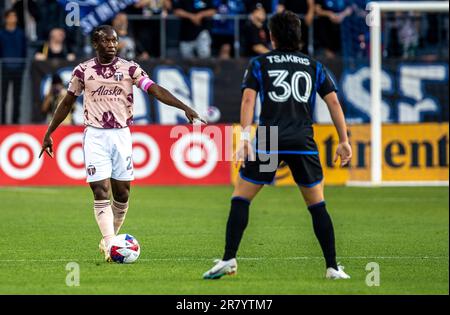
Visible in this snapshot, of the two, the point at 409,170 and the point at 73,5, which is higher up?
the point at 73,5

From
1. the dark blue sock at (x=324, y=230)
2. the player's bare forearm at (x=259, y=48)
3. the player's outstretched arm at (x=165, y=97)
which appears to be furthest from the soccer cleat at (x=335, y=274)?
the player's bare forearm at (x=259, y=48)

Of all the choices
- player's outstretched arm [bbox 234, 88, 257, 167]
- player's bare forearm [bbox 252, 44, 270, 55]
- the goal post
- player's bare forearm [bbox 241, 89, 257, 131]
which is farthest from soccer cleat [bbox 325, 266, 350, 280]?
player's bare forearm [bbox 252, 44, 270, 55]

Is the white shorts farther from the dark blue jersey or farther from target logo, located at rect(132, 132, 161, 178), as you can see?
target logo, located at rect(132, 132, 161, 178)

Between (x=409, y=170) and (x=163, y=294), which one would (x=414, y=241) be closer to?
(x=163, y=294)

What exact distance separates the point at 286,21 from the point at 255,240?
4.60 metres

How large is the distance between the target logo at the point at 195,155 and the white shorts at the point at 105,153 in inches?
475

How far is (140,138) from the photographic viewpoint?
23.7m

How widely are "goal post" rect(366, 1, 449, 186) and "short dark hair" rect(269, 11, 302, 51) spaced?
13333 mm

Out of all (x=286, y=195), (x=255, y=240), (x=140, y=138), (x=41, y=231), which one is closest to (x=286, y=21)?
(x=255, y=240)

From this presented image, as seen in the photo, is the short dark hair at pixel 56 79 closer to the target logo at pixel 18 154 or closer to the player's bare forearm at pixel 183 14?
the target logo at pixel 18 154

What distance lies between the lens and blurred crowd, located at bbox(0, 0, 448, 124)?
24.4 meters

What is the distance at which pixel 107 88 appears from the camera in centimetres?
1121

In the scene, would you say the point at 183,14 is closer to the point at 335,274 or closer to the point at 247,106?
the point at 247,106

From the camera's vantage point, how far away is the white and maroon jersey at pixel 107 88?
441 inches
